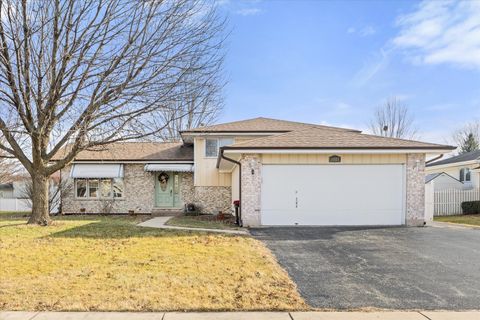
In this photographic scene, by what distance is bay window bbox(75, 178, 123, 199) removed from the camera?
23312mm

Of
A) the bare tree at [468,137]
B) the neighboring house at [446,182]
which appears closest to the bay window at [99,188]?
the neighboring house at [446,182]

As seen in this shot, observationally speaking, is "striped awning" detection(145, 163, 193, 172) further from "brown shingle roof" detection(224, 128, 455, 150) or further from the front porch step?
"brown shingle roof" detection(224, 128, 455, 150)

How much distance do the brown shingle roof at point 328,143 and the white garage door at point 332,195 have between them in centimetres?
93

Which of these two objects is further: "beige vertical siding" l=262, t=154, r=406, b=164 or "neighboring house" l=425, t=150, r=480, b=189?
"neighboring house" l=425, t=150, r=480, b=189

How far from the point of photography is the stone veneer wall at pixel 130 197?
23094mm

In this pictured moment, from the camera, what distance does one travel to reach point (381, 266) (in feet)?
26.2

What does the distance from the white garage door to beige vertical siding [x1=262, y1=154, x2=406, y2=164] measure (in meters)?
0.19

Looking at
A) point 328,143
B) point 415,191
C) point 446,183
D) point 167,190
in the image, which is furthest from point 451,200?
point 167,190

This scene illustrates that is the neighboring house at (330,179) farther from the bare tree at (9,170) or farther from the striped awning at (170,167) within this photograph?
the bare tree at (9,170)

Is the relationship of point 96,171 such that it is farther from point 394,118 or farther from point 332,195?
point 394,118

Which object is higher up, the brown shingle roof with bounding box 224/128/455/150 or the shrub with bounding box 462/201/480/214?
the brown shingle roof with bounding box 224/128/455/150

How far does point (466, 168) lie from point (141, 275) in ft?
104

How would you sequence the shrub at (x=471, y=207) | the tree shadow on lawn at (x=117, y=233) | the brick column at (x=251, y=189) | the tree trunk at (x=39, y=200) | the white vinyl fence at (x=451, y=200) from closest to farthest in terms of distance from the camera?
1. the tree shadow on lawn at (x=117, y=233)
2. the brick column at (x=251, y=189)
3. the tree trunk at (x=39, y=200)
4. the shrub at (x=471, y=207)
5. the white vinyl fence at (x=451, y=200)

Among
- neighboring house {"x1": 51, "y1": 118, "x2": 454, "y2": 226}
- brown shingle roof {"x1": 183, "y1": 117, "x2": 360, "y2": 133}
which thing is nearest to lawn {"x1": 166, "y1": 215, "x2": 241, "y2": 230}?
neighboring house {"x1": 51, "y1": 118, "x2": 454, "y2": 226}
